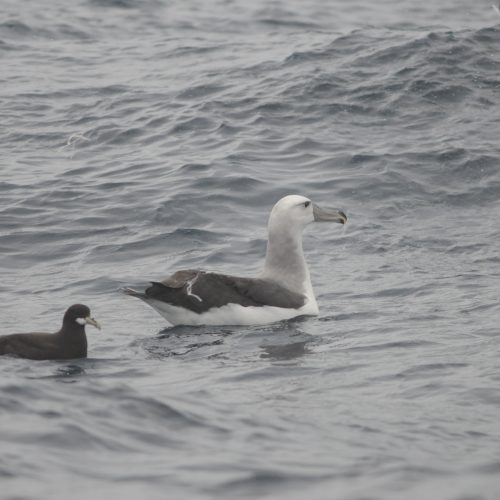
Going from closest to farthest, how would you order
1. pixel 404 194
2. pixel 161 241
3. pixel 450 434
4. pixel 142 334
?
pixel 450 434 < pixel 142 334 < pixel 161 241 < pixel 404 194

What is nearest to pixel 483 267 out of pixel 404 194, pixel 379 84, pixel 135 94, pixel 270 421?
pixel 404 194

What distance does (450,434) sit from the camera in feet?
31.0

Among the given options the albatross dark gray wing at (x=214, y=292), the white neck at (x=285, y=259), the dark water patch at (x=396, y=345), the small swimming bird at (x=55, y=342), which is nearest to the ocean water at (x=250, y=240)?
the dark water patch at (x=396, y=345)

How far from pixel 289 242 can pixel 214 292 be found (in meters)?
1.45

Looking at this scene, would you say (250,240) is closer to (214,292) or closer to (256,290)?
(256,290)

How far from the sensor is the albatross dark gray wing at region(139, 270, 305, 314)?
42.5 ft

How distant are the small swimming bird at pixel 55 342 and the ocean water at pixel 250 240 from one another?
14 centimetres

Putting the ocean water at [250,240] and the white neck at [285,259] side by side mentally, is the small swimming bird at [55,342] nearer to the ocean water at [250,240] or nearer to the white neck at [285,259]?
the ocean water at [250,240]

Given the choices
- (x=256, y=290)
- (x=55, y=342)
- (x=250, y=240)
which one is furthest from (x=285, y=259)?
(x=55, y=342)

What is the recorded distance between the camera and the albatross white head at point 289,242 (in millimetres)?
14102

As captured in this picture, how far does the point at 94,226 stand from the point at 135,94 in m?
6.54

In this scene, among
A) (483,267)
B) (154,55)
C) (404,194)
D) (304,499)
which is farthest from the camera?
(154,55)

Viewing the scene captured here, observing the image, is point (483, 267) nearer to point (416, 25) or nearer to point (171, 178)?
point (171, 178)

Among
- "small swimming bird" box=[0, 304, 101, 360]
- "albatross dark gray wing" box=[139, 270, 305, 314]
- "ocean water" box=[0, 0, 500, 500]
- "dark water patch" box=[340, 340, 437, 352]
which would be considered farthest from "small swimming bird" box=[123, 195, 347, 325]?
"dark water patch" box=[340, 340, 437, 352]
